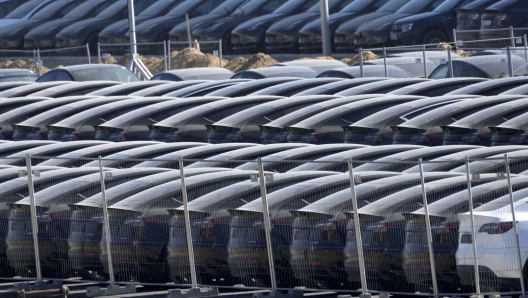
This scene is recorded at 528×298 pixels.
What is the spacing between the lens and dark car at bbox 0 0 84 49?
45625 mm

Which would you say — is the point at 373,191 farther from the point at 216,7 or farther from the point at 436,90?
the point at 216,7

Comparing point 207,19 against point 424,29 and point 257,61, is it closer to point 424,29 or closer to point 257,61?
point 257,61

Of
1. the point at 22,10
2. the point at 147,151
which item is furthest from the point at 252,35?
the point at 147,151

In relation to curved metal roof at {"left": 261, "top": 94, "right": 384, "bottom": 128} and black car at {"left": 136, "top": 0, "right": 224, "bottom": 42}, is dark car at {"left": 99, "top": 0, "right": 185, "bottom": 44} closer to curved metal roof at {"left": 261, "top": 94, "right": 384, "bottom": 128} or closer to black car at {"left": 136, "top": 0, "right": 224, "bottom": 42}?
black car at {"left": 136, "top": 0, "right": 224, "bottom": 42}

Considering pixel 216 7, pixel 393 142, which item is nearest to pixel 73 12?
pixel 216 7

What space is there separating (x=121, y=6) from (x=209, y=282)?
35265mm

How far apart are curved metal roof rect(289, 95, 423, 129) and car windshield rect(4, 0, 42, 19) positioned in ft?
119

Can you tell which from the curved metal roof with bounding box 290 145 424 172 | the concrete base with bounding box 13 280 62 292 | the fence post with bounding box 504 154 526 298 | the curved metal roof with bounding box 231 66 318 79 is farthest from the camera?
the curved metal roof with bounding box 231 66 318 79

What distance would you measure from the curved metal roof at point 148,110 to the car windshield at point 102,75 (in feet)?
30.3

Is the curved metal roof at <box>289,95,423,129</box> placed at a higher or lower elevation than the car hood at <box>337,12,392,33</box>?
lower

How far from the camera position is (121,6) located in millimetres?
48531

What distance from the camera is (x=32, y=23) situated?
47125 millimetres

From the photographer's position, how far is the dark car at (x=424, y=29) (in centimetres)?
3438

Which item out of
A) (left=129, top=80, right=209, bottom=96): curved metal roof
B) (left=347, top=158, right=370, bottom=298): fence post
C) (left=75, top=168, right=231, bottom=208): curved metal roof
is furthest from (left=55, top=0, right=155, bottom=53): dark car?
(left=347, top=158, right=370, bottom=298): fence post
